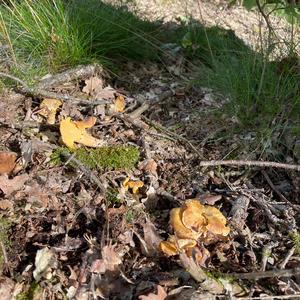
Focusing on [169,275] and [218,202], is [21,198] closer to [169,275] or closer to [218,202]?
[169,275]

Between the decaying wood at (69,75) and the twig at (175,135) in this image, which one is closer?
the twig at (175,135)

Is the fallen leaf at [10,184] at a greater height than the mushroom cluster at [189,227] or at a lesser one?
lesser

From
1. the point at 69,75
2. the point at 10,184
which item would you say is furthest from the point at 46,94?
the point at 10,184

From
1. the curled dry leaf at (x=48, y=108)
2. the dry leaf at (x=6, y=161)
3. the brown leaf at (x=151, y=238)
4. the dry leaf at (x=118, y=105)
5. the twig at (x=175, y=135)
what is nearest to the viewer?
the brown leaf at (x=151, y=238)

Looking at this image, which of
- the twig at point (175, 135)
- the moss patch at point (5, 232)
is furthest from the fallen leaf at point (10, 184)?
the twig at point (175, 135)

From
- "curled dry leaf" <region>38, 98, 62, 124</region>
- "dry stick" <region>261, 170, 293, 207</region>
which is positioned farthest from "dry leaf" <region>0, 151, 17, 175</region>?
"dry stick" <region>261, 170, 293, 207</region>

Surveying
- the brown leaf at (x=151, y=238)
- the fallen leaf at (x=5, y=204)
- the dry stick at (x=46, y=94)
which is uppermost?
the dry stick at (x=46, y=94)

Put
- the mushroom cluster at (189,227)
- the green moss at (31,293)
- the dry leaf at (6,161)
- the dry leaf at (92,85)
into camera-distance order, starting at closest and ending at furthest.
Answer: the green moss at (31,293)
the mushroom cluster at (189,227)
the dry leaf at (6,161)
the dry leaf at (92,85)

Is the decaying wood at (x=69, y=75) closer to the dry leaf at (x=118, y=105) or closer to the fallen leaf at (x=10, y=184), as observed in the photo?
the dry leaf at (x=118, y=105)
